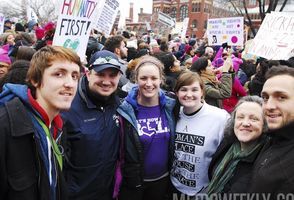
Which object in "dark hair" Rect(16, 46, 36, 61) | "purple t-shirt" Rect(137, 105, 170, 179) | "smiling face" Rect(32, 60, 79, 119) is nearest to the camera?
"smiling face" Rect(32, 60, 79, 119)

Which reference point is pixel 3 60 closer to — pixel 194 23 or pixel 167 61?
pixel 167 61

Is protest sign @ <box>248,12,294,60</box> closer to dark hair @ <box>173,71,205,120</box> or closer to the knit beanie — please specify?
dark hair @ <box>173,71,205,120</box>

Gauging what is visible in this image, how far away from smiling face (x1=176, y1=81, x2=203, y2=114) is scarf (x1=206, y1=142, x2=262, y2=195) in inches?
27.2

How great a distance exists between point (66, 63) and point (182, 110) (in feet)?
5.36

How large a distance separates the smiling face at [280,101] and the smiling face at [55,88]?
134 cm

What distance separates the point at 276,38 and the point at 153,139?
359cm

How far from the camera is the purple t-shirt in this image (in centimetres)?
318

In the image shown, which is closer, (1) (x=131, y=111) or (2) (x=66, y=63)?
(2) (x=66, y=63)

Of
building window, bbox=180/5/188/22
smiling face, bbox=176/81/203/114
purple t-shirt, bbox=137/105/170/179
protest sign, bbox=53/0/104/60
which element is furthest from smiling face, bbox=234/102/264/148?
building window, bbox=180/5/188/22

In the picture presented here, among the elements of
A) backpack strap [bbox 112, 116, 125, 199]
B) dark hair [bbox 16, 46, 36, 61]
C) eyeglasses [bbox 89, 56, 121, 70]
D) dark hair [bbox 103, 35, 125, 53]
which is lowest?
backpack strap [bbox 112, 116, 125, 199]

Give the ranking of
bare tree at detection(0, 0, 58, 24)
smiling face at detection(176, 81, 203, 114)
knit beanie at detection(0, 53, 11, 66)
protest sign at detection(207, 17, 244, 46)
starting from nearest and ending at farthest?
smiling face at detection(176, 81, 203, 114) → knit beanie at detection(0, 53, 11, 66) → protest sign at detection(207, 17, 244, 46) → bare tree at detection(0, 0, 58, 24)

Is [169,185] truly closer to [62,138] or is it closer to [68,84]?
[62,138]

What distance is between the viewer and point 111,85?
9.91ft

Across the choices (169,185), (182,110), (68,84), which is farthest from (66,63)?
(169,185)
